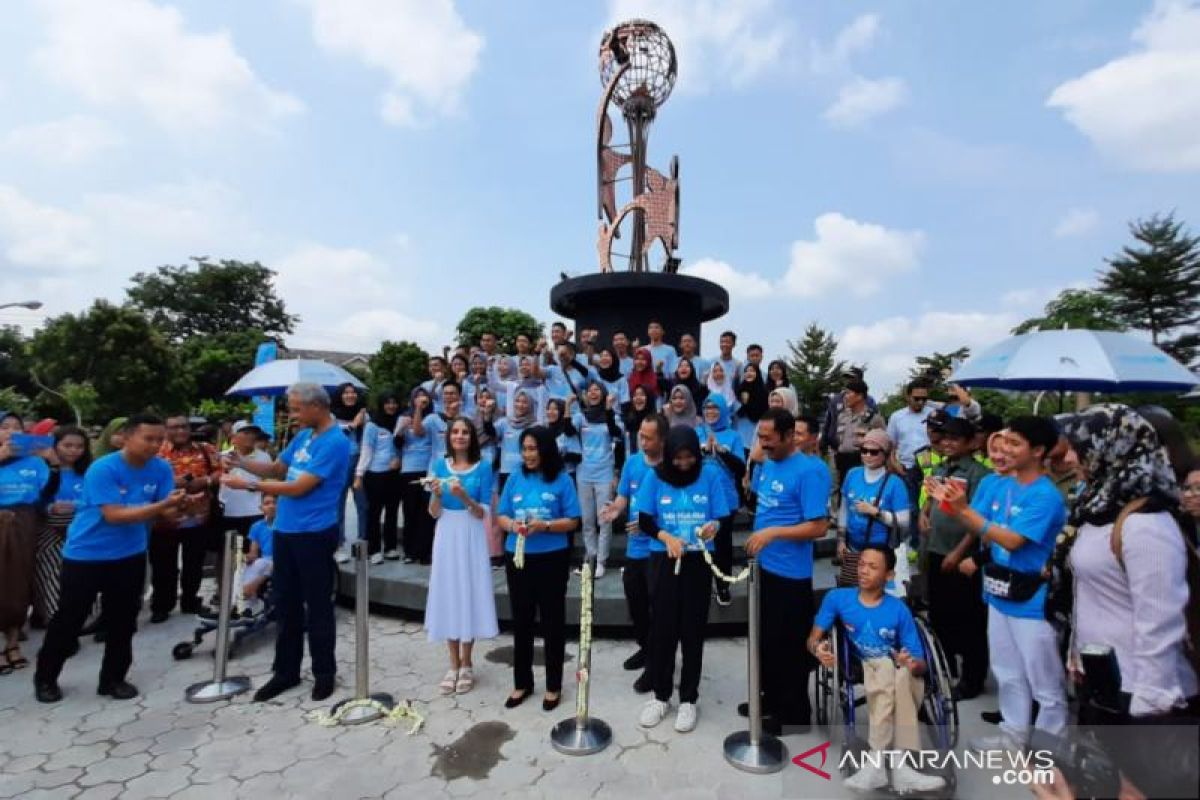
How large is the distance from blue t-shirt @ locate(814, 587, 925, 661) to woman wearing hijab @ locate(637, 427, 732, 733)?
737 millimetres

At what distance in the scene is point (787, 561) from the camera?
3318 mm

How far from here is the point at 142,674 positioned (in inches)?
170

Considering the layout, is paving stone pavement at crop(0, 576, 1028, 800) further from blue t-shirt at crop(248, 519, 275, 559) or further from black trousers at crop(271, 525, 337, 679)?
blue t-shirt at crop(248, 519, 275, 559)

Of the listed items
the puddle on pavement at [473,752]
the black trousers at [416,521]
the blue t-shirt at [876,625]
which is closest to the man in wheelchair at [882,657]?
the blue t-shirt at [876,625]

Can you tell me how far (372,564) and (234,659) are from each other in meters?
1.55

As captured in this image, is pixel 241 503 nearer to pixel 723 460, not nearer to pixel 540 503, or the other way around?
pixel 540 503

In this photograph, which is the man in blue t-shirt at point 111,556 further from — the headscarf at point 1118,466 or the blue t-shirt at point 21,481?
the headscarf at point 1118,466

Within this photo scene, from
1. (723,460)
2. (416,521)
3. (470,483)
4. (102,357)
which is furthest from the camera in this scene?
(102,357)

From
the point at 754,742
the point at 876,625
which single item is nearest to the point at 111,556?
the point at 754,742

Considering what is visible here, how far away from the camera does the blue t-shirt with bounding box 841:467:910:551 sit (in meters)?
3.52

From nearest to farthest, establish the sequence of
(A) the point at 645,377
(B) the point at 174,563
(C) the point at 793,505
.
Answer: (C) the point at 793,505
(B) the point at 174,563
(A) the point at 645,377

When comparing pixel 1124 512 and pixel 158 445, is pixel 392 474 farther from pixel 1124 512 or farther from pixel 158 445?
pixel 1124 512

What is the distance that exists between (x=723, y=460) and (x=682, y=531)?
64.7 inches

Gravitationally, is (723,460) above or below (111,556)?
above
